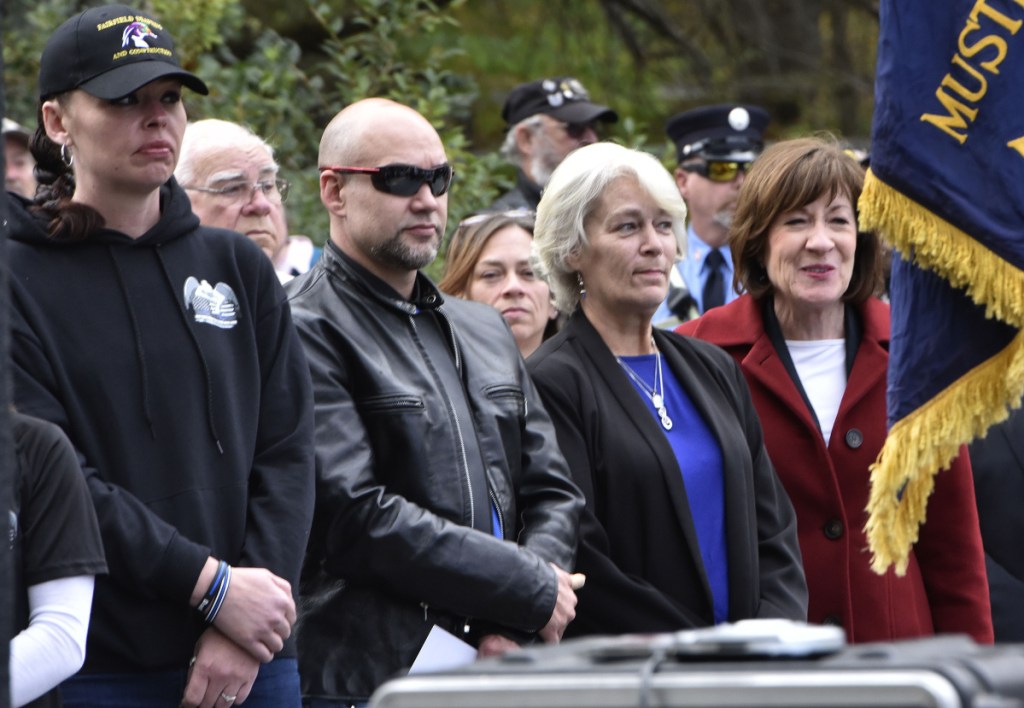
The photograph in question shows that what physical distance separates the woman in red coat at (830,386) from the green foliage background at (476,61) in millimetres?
2146

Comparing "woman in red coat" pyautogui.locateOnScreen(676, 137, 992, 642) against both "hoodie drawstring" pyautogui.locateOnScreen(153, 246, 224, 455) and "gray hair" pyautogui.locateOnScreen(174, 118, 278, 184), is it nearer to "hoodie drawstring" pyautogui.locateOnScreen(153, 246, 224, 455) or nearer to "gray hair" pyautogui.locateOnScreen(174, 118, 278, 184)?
"gray hair" pyautogui.locateOnScreen(174, 118, 278, 184)

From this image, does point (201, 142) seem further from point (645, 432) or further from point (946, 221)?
point (946, 221)

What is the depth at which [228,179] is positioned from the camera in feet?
17.7

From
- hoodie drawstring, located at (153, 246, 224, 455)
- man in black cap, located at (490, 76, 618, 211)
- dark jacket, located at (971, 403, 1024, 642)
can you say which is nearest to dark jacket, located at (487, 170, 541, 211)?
man in black cap, located at (490, 76, 618, 211)

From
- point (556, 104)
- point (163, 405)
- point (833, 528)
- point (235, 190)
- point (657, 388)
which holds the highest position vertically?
point (556, 104)

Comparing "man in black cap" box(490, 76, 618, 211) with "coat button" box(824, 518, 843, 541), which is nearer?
"coat button" box(824, 518, 843, 541)

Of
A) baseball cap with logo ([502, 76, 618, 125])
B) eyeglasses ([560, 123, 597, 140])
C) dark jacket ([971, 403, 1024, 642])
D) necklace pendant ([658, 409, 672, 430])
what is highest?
baseball cap with logo ([502, 76, 618, 125])

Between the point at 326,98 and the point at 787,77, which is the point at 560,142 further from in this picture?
the point at 787,77

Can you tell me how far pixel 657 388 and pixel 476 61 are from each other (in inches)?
261

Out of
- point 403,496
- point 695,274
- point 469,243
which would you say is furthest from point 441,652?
point 695,274

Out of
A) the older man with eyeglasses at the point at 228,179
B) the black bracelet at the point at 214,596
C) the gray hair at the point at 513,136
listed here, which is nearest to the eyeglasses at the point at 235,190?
the older man with eyeglasses at the point at 228,179

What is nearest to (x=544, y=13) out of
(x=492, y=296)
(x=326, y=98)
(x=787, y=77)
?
(x=787, y=77)

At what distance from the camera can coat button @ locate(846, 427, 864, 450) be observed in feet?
16.2

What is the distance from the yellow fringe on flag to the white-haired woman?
422 millimetres
